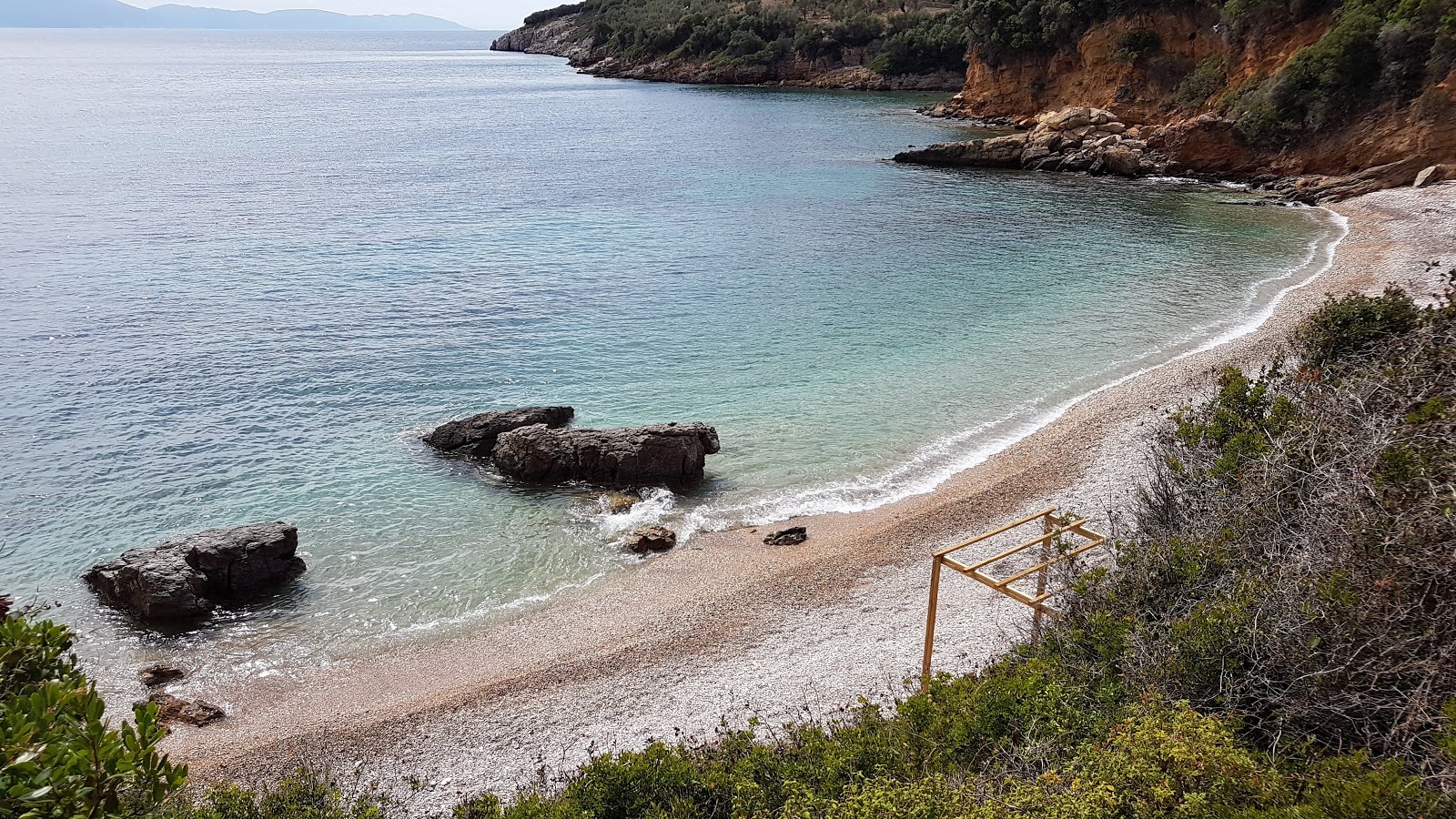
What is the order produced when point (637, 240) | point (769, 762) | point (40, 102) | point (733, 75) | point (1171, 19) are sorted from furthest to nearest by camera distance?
point (733, 75)
point (40, 102)
point (1171, 19)
point (637, 240)
point (769, 762)

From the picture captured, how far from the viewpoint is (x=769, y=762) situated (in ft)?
27.3

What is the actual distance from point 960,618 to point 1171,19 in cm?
5681

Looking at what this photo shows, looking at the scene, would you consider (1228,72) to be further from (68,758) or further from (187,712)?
(68,758)

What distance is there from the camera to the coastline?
11.1 m

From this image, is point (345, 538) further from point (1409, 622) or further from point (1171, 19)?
point (1171, 19)

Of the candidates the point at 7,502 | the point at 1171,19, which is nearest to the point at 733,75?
the point at 1171,19

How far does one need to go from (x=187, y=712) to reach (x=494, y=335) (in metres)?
15.9

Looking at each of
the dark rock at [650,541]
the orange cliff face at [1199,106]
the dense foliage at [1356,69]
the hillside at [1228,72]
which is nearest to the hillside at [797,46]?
the hillside at [1228,72]

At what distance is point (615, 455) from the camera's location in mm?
18250

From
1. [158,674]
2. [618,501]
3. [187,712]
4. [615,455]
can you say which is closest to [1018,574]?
[618,501]

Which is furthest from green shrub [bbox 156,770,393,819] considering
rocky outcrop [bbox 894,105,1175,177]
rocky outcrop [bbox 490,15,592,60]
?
rocky outcrop [bbox 490,15,592,60]

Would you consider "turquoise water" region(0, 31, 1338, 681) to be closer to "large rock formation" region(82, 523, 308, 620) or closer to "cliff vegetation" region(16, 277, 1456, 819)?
"large rock formation" region(82, 523, 308, 620)

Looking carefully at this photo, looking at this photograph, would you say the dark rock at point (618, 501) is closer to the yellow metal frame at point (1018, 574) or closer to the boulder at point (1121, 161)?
the yellow metal frame at point (1018, 574)

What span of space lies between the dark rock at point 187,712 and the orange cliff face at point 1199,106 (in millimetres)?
48605
